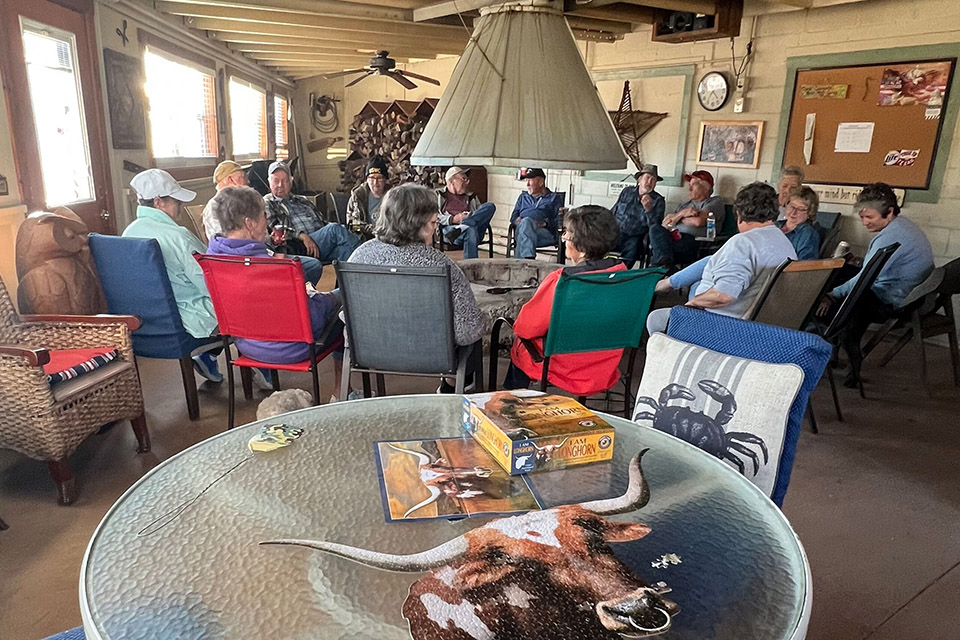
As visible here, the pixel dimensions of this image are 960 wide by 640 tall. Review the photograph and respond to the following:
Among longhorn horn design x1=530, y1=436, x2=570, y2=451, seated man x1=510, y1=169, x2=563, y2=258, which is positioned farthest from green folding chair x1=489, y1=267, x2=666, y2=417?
seated man x1=510, y1=169, x2=563, y2=258

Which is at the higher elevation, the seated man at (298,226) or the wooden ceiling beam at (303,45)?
the wooden ceiling beam at (303,45)

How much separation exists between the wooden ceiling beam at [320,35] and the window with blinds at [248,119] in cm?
143

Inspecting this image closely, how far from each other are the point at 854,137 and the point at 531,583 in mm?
5249

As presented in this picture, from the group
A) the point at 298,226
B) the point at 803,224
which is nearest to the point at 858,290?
the point at 803,224

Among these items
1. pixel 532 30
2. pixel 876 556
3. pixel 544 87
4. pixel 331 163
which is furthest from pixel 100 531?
pixel 331 163

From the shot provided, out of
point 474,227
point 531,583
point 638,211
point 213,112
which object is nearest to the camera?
point 531,583

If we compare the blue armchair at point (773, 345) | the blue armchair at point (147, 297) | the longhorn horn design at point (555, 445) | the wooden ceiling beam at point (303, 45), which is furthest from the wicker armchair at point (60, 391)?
the wooden ceiling beam at point (303, 45)

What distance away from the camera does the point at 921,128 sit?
4.55m

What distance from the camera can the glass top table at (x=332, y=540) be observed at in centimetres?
84

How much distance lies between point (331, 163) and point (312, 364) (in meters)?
9.32

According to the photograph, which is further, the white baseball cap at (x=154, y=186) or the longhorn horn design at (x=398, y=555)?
the white baseball cap at (x=154, y=186)

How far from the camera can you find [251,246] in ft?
9.04

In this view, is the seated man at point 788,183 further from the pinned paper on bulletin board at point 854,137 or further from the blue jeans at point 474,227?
the blue jeans at point 474,227

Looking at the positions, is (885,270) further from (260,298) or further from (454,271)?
(260,298)
